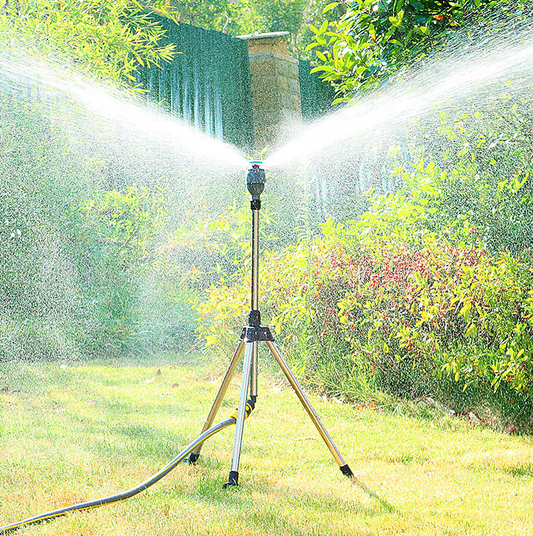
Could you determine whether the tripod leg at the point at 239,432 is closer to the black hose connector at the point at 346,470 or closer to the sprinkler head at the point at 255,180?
the black hose connector at the point at 346,470

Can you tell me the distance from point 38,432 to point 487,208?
237 centimetres

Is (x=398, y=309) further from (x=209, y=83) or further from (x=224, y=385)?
(x=209, y=83)

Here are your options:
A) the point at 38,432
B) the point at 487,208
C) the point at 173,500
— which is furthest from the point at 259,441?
the point at 487,208

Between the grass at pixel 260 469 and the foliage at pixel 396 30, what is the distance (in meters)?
1.75

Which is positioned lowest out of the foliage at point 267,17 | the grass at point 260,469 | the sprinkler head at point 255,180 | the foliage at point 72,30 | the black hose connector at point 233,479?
the grass at point 260,469

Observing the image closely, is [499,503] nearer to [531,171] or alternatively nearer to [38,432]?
[531,171]

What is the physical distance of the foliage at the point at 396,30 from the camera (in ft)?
10.6

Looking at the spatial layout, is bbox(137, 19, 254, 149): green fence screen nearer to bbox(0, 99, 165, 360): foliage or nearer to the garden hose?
bbox(0, 99, 165, 360): foliage

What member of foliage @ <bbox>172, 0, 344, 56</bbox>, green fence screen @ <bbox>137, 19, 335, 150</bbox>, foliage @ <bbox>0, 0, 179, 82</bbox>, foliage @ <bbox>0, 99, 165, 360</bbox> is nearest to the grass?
foliage @ <bbox>0, 99, 165, 360</bbox>

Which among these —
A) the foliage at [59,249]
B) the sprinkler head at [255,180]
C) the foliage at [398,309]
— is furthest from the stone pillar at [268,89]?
the sprinkler head at [255,180]

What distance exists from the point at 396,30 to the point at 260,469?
7.29 feet

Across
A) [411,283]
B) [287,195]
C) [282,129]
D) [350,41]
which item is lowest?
[411,283]

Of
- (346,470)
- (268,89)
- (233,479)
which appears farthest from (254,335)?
(268,89)

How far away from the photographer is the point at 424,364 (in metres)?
3.39
